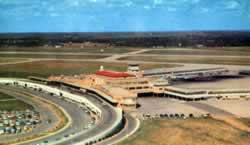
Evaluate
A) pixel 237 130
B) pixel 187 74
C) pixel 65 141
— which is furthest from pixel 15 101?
pixel 187 74

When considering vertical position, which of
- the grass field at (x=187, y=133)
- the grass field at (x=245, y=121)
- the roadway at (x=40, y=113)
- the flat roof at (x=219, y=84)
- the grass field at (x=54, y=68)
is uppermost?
the grass field at (x=54, y=68)

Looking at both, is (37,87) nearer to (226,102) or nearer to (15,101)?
(15,101)

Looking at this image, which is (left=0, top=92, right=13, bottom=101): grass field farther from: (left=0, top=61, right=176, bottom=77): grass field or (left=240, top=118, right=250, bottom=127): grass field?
(left=240, top=118, right=250, bottom=127): grass field

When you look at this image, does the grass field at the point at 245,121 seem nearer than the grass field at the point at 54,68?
Yes

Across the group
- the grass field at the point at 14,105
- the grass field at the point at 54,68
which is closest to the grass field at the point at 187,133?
the grass field at the point at 14,105

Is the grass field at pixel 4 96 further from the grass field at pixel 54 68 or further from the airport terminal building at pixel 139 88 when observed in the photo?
the grass field at pixel 54 68

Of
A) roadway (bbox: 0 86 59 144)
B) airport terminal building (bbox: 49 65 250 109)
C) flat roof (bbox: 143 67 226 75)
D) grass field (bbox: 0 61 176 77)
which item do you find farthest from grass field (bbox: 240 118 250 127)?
grass field (bbox: 0 61 176 77)
